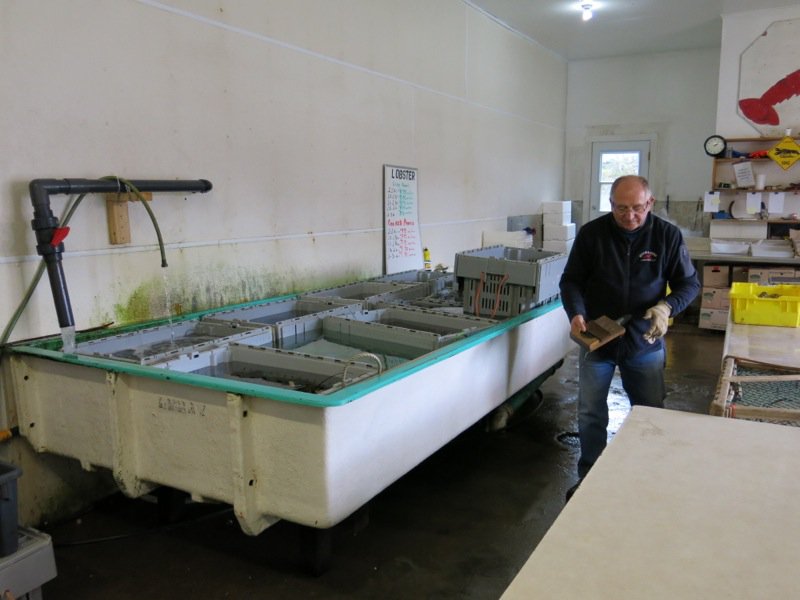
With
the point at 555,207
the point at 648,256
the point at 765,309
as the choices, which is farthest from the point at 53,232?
the point at 555,207

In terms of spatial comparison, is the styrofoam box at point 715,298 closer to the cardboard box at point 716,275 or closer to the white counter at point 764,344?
the cardboard box at point 716,275

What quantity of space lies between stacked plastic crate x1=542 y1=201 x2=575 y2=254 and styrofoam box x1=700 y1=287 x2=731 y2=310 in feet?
5.30

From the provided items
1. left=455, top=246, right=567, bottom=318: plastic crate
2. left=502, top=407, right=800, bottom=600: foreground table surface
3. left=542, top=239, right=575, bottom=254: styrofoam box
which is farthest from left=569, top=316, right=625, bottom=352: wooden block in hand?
left=542, top=239, right=575, bottom=254: styrofoam box

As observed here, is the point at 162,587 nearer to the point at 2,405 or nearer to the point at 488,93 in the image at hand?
the point at 2,405

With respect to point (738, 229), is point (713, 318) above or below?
below

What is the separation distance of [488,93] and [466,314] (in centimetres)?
346

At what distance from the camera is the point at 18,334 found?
2.53 m

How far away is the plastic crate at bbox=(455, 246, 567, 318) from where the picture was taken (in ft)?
10.5

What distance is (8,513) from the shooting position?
196 centimetres

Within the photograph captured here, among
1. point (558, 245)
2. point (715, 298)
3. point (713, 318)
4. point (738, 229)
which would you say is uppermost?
point (738, 229)

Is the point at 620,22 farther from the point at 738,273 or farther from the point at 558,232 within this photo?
the point at 738,273

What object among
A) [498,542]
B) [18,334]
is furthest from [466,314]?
[18,334]

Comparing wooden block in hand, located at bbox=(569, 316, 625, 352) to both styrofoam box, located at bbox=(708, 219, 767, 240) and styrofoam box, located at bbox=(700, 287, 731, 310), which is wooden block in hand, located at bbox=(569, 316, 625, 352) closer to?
styrofoam box, located at bbox=(700, 287, 731, 310)

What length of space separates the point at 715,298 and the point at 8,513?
19.8ft
